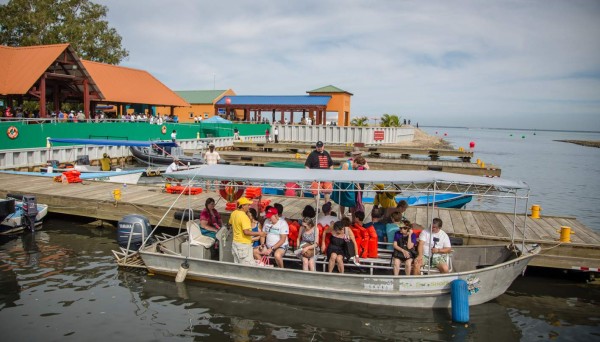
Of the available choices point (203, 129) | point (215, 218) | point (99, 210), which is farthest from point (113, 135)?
→ point (215, 218)

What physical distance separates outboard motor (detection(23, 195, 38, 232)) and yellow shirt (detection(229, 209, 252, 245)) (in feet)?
30.3

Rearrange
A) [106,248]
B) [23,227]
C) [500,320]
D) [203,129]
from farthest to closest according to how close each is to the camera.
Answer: [203,129] → [23,227] → [106,248] → [500,320]

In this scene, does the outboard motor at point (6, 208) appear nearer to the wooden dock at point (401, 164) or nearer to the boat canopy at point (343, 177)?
the boat canopy at point (343, 177)

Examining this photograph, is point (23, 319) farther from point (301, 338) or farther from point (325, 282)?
point (325, 282)

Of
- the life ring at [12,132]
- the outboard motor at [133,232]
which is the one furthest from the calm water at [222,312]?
the life ring at [12,132]

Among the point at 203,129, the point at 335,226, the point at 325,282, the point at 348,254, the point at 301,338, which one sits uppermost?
the point at 203,129

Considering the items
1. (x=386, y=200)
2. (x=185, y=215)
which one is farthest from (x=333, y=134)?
(x=386, y=200)

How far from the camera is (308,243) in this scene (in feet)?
35.2

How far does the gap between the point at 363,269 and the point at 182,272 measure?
15.6ft

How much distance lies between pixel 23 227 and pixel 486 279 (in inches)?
615

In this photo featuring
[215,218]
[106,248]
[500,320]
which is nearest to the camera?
[500,320]

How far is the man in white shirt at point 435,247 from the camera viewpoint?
10.0m

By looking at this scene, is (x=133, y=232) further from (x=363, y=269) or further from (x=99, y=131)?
(x=99, y=131)

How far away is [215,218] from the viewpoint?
12609mm
